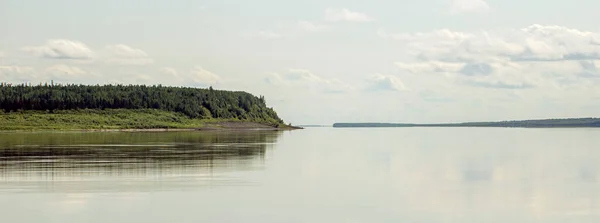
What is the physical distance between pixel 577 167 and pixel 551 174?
7.00 metres

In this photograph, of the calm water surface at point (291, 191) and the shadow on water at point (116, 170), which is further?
the shadow on water at point (116, 170)

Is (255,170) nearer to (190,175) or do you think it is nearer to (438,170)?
(190,175)

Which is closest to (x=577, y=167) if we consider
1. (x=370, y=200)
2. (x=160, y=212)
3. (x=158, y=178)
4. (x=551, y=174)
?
(x=551, y=174)

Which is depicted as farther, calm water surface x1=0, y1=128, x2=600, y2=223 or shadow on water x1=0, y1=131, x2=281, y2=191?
shadow on water x1=0, y1=131, x2=281, y2=191

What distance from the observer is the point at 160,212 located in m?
28.3

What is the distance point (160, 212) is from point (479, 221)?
11521mm

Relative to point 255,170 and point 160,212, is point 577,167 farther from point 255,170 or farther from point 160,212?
point 160,212

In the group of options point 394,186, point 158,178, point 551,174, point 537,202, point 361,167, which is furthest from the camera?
point 361,167

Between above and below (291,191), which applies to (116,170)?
above

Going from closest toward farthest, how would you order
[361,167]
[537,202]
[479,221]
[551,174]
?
1. [479,221]
2. [537,202]
3. [551,174]
4. [361,167]

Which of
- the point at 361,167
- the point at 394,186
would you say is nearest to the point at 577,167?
the point at 361,167

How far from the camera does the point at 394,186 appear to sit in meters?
38.3

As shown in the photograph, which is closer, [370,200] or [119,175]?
[370,200]

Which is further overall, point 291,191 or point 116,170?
point 116,170
